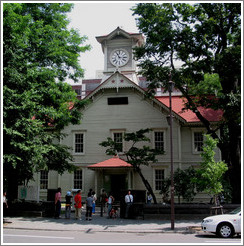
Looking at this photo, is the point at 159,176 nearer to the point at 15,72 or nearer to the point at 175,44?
the point at 175,44

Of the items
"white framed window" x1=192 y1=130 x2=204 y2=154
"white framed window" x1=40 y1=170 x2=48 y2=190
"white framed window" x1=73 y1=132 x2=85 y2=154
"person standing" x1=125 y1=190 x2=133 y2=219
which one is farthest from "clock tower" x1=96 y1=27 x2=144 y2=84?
"person standing" x1=125 y1=190 x2=133 y2=219

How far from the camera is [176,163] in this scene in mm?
29250

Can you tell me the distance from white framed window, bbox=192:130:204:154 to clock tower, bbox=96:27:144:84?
10.5 metres

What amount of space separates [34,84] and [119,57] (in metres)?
18.5

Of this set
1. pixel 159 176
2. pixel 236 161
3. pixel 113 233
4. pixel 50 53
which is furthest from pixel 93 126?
pixel 113 233

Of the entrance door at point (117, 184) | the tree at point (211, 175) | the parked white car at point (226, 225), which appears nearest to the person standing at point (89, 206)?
the tree at point (211, 175)

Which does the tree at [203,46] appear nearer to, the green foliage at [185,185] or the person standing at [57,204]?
the green foliage at [185,185]

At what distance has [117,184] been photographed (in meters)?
29.7

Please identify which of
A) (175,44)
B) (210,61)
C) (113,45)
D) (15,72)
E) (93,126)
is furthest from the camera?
(113,45)

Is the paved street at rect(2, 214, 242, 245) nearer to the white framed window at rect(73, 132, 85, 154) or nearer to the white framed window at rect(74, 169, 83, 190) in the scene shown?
the white framed window at rect(74, 169, 83, 190)

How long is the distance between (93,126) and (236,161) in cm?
1451

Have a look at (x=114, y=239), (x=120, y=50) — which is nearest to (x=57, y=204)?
(x=114, y=239)

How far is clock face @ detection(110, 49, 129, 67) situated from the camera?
36.1m

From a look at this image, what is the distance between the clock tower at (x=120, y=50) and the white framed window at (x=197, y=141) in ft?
34.3
